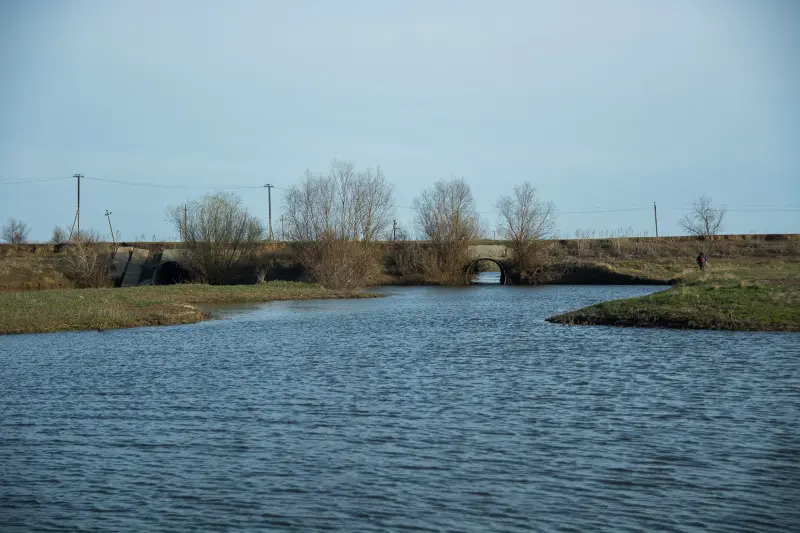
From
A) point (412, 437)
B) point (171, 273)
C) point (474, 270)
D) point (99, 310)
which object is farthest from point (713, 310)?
point (171, 273)

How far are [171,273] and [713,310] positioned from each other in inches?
2272

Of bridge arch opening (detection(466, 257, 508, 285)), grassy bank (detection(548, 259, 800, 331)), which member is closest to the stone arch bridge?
bridge arch opening (detection(466, 257, 508, 285))

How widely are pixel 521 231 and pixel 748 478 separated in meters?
64.8

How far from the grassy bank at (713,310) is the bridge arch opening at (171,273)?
4730 cm

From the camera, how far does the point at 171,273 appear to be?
2987 inches

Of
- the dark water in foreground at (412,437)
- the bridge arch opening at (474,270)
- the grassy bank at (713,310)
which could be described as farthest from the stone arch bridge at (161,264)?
the dark water in foreground at (412,437)

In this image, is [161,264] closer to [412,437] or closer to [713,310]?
[713,310]

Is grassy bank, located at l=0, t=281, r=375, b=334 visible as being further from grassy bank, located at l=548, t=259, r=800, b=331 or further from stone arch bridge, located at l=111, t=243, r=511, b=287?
stone arch bridge, located at l=111, t=243, r=511, b=287

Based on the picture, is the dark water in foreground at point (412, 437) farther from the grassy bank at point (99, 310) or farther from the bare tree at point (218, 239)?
the bare tree at point (218, 239)

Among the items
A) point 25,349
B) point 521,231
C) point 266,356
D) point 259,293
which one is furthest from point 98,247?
point 266,356

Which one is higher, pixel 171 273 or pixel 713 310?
pixel 171 273

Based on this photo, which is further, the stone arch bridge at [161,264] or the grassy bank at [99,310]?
the stone arch bridge at [161,264]

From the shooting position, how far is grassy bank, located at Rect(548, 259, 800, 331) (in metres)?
26.2

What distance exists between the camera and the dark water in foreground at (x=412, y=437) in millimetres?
9609
